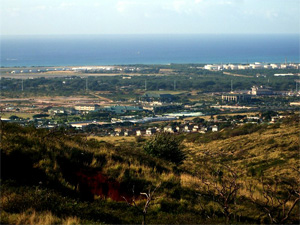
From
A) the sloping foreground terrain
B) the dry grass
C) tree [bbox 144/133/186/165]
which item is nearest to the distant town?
tree [bbox 144/133/186/165]

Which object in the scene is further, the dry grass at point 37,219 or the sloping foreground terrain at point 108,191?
the sloping foreground terrain at point 108,191

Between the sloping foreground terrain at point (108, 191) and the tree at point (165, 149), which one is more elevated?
the sloping foreground terrain at point (108, 191)

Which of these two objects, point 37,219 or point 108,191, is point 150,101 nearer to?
point 108,191

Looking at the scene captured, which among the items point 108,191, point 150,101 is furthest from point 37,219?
point 150,101

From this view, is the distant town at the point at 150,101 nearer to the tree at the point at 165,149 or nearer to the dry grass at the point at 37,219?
the tree at the point at 165,149

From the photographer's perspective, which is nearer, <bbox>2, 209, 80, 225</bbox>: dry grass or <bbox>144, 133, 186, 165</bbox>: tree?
A: <bbox>2, 209, 80, 225</bbox>: dry grass

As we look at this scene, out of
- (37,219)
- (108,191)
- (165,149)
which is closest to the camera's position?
(37,219)

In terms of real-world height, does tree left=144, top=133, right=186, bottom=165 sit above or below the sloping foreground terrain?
below

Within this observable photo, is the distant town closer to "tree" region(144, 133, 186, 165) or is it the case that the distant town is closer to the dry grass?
"tree" region(144, 133, 186, 165)

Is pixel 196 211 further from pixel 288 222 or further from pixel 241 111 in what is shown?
pixel 241 111

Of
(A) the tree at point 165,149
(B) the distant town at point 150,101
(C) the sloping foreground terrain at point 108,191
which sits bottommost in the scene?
(B) the distant town at point 150,101

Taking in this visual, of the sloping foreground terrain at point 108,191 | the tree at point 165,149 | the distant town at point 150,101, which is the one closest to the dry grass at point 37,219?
the sloping foreground terrain at point 108,191
